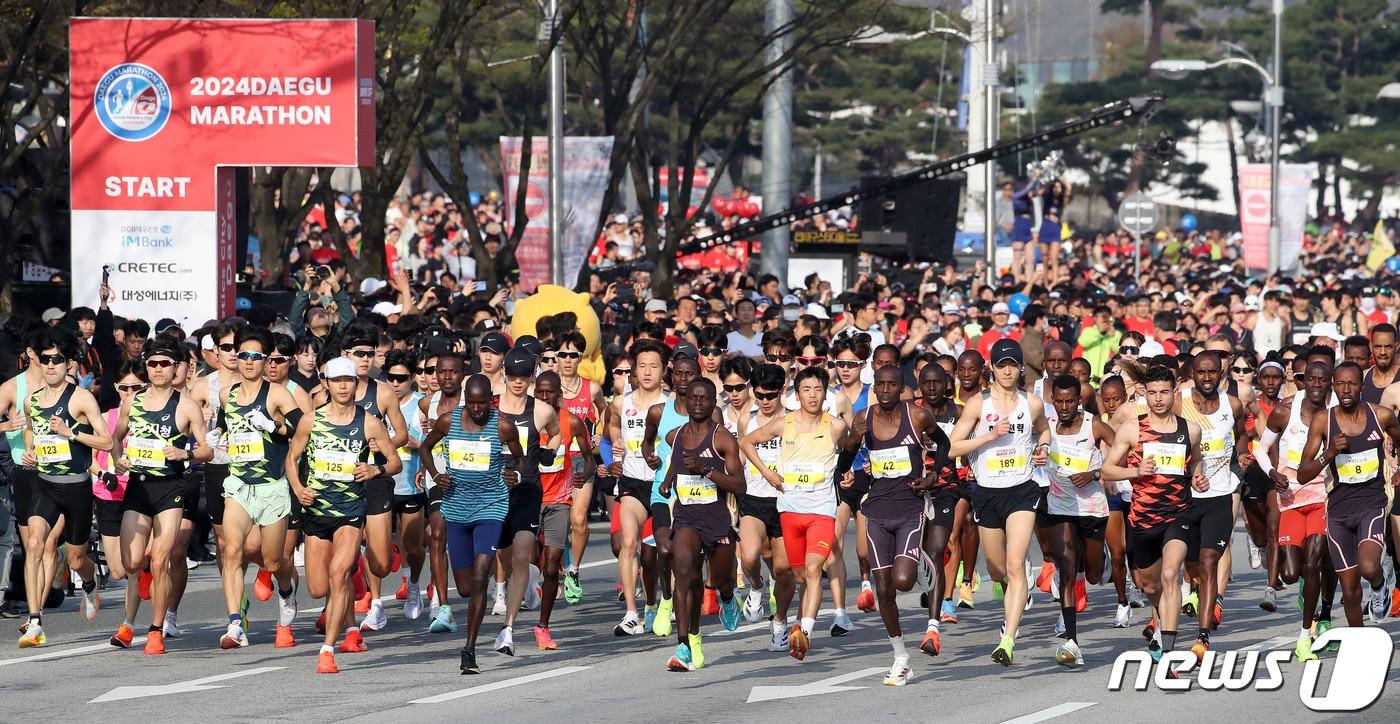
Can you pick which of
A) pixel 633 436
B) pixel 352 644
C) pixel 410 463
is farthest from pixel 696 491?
pixel 410 463

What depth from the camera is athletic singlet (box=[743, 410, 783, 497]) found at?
12930mm

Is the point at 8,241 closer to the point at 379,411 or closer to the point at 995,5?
the point at 379,411

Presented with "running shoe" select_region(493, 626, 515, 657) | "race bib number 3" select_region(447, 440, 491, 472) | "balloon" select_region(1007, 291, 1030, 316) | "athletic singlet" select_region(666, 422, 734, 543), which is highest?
"balloon" select_region(1007, 291, 1030, 316)

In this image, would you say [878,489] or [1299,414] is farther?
[1299,414]

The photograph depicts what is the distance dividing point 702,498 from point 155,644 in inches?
121

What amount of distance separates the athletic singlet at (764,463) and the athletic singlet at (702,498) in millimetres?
198

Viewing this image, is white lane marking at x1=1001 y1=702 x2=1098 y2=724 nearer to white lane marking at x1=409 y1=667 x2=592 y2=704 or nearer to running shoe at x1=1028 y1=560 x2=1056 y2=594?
white lane marking at x1=409 y1=667 x2=592 y2=704

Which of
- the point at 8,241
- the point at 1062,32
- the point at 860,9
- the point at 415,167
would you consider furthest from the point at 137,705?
the point at 1062,32

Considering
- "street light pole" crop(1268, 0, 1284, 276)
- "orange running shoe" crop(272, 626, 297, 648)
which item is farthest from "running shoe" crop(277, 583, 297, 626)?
"street light pole" crop(1268, 0, 1284, 276)

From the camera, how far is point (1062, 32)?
4345 inches

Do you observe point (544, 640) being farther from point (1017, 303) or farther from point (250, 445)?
point (1017, 303)

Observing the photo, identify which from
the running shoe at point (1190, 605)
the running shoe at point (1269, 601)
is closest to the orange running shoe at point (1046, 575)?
the running shoe at point (1190, 605)

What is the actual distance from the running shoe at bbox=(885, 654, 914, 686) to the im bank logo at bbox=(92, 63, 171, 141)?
10721 millimetres

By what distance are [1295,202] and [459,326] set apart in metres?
25.0
